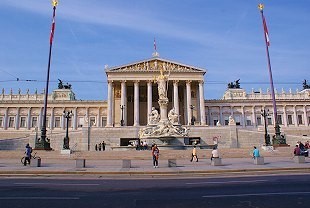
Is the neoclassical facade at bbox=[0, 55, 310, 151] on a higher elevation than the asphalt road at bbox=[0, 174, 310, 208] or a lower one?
higher

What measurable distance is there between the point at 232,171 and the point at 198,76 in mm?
60687

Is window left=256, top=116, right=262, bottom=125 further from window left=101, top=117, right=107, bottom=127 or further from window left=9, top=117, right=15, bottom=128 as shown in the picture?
window left=9, top=117, right=15, bottom=128

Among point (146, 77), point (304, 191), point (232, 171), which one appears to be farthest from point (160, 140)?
point (146, 77)

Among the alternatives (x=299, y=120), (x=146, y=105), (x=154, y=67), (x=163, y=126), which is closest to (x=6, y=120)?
(x=146, y=105)

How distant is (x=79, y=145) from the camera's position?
53750mm

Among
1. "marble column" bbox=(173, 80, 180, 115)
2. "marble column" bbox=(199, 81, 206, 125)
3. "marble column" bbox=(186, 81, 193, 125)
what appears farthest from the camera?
"marble column" bbox=(199, 81, 206, 125)

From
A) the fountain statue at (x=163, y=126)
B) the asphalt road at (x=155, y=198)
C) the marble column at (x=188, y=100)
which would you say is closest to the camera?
the asphalt road at (x=155, y=198)

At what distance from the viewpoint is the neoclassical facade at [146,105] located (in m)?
74.8

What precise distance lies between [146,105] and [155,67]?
494 inches

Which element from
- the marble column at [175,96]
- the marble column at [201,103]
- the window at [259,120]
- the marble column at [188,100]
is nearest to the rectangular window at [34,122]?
the marble column at [175,96]

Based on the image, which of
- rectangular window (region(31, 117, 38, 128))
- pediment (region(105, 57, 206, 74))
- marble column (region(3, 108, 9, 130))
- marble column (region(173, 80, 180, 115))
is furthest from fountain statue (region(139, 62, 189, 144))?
marble column (region(3, 108, 9, 130))

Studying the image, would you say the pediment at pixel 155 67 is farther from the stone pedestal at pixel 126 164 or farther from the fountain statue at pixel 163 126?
the stone pedestal at pixel 126 164

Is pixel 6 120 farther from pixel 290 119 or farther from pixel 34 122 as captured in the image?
pixel 290 119

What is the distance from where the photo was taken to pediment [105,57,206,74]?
7531cm
